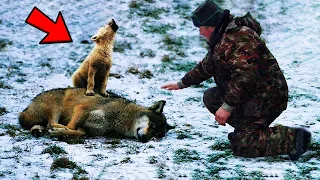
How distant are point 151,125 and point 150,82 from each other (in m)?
3.84

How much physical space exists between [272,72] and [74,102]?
335cm

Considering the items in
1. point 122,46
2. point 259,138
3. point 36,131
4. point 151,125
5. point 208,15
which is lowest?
point 36,131

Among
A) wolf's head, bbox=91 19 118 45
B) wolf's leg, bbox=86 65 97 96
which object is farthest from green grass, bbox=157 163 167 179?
wolf's head, bbox=91 19 118 45

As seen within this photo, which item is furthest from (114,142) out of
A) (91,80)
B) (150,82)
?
(150,82)

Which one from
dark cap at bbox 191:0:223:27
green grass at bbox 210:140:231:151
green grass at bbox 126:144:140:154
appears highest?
dark cap at bbox 191:0:223:27

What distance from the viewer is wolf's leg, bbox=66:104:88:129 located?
22.7ft

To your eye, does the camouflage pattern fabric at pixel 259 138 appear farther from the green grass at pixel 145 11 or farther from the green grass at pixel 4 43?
the green grass at pixel 145 11

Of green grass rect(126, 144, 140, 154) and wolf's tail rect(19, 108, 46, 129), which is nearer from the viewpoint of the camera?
green grass rect(126, 144, 140, 154)

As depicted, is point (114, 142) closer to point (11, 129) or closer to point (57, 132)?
point (57, 132)

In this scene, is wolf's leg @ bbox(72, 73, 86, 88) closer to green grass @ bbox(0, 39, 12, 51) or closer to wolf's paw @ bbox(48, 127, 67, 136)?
wolf's paw @ bbox(48, 127, 67, 136)

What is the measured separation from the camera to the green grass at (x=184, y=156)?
5582mm

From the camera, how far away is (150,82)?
35.0 ft

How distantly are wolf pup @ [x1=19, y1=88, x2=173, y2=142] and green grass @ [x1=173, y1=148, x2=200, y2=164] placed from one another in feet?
2.73

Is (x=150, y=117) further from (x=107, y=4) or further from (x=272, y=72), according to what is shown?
(x=107, y=4)
